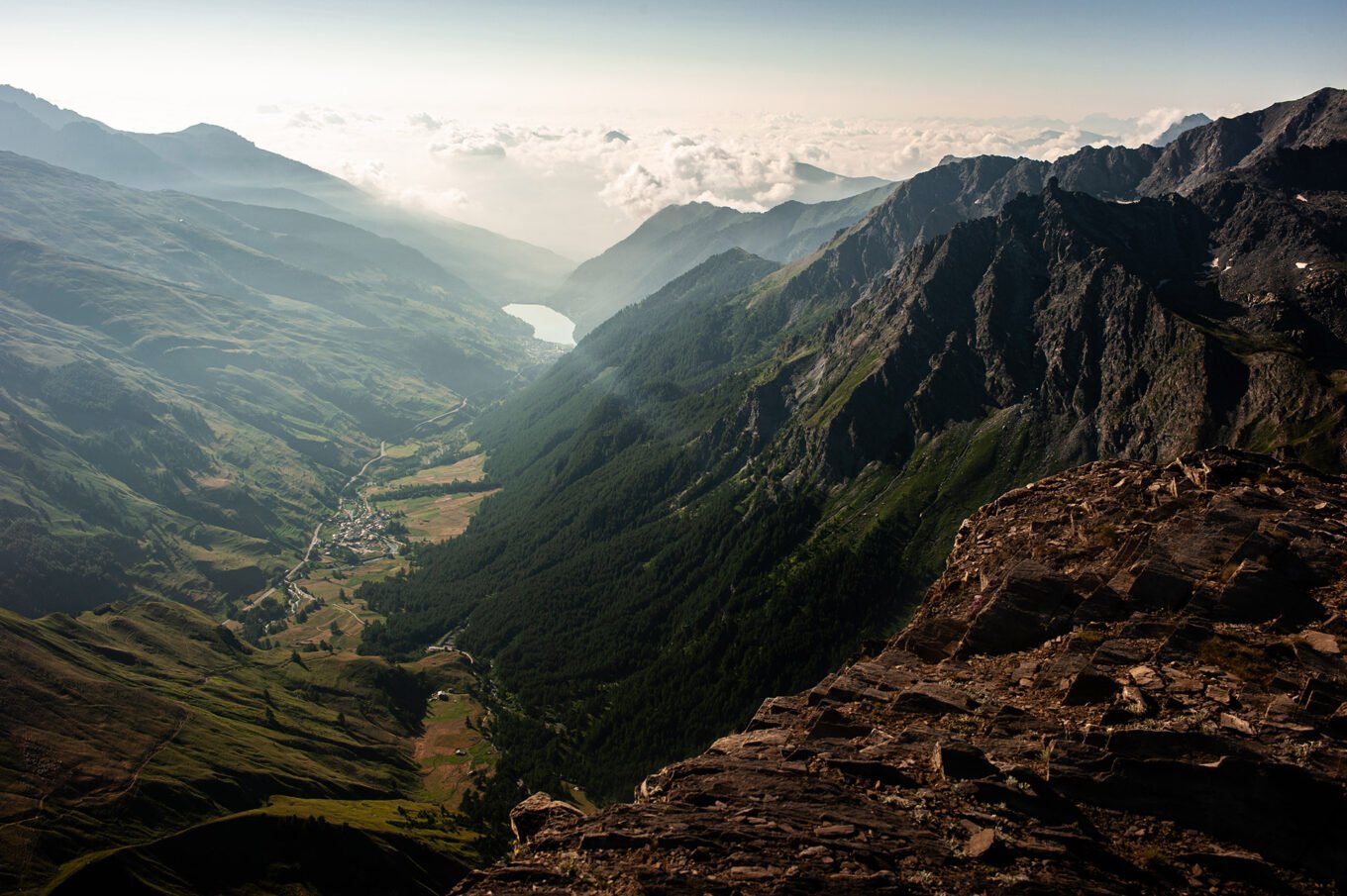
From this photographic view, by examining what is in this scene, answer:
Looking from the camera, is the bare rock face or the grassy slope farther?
the grassy slope

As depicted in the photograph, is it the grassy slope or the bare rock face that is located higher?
the bare rock face

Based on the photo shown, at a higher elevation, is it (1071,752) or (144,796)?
(1071,752)

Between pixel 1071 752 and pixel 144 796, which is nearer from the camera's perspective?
pixel 1071 752

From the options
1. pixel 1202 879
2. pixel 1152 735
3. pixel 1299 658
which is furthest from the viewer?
pixel 1299 658

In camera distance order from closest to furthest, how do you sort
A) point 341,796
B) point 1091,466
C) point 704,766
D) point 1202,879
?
1. point 1202,879
2. point 704,766
3. point 1091,466
4. point 341,796

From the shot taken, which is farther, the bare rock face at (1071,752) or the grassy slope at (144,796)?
the grassy slope at (144,796)

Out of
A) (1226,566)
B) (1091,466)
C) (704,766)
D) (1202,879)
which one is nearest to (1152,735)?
(1202,879)

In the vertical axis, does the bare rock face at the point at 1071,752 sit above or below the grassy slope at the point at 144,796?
above

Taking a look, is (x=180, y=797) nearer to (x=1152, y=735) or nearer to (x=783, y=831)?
(x=783, y=831)
